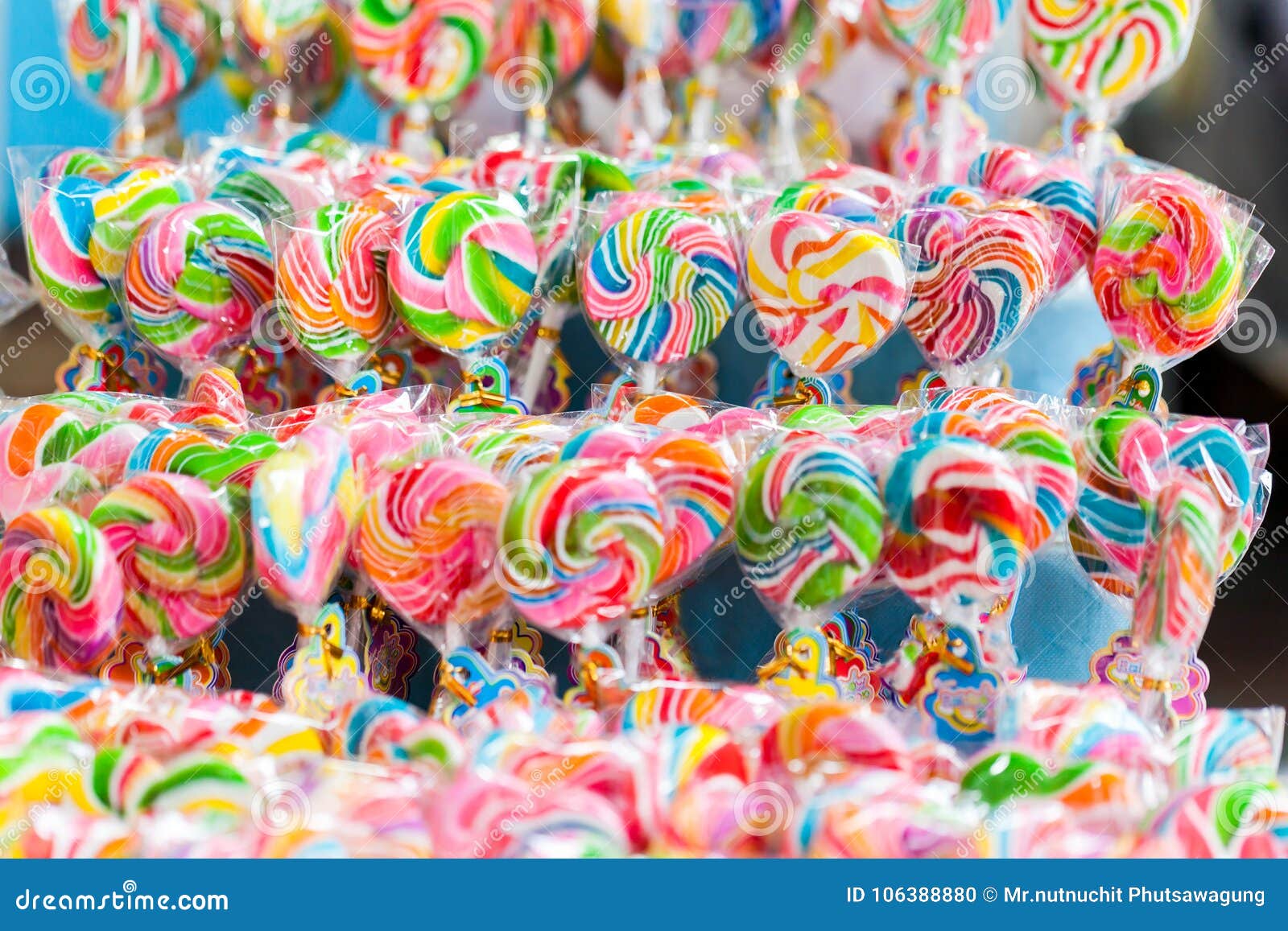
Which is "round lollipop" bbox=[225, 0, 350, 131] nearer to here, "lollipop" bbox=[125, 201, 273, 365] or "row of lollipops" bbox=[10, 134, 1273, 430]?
"row of lollipops" bbox=[10, 134, 1273, 430]

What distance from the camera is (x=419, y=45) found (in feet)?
8.39

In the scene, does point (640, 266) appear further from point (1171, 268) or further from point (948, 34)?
point (948, 34)

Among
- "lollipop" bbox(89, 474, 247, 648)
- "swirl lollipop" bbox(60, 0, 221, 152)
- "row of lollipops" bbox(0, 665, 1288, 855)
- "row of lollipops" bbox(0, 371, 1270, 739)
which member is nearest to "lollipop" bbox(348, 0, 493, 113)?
"swirl lollipop" bbox(60, 0, 221, 152)

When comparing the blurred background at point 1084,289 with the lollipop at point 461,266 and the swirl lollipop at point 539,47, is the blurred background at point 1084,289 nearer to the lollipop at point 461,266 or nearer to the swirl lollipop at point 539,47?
the swirl lollipop at point 539,47

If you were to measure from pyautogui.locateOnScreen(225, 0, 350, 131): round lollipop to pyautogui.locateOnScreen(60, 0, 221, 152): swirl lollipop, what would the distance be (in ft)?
0.28

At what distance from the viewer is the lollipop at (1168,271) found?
5.70ft

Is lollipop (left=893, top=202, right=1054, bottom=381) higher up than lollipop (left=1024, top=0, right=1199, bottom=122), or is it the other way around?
lollipop (left=1024, top=0, right=1199, bottom=122)

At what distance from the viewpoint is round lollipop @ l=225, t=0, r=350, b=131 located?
263cm

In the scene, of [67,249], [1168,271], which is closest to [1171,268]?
[1168,271]

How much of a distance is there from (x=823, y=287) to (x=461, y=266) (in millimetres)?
455

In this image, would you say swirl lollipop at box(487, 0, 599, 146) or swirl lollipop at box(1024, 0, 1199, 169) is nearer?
swirl lollipop at box(1024, 0, 1199, 169)

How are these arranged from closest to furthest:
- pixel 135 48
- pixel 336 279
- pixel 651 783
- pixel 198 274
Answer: pixel 651 783 < pixel 336 279 < pixel 198 274 < pixel 135 48

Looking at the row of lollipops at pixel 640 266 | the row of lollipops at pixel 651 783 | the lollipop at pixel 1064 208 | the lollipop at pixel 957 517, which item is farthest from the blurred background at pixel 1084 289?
the row of lollipops at pixel 651 783

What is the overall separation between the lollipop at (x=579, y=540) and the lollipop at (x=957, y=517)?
0.24 meters
